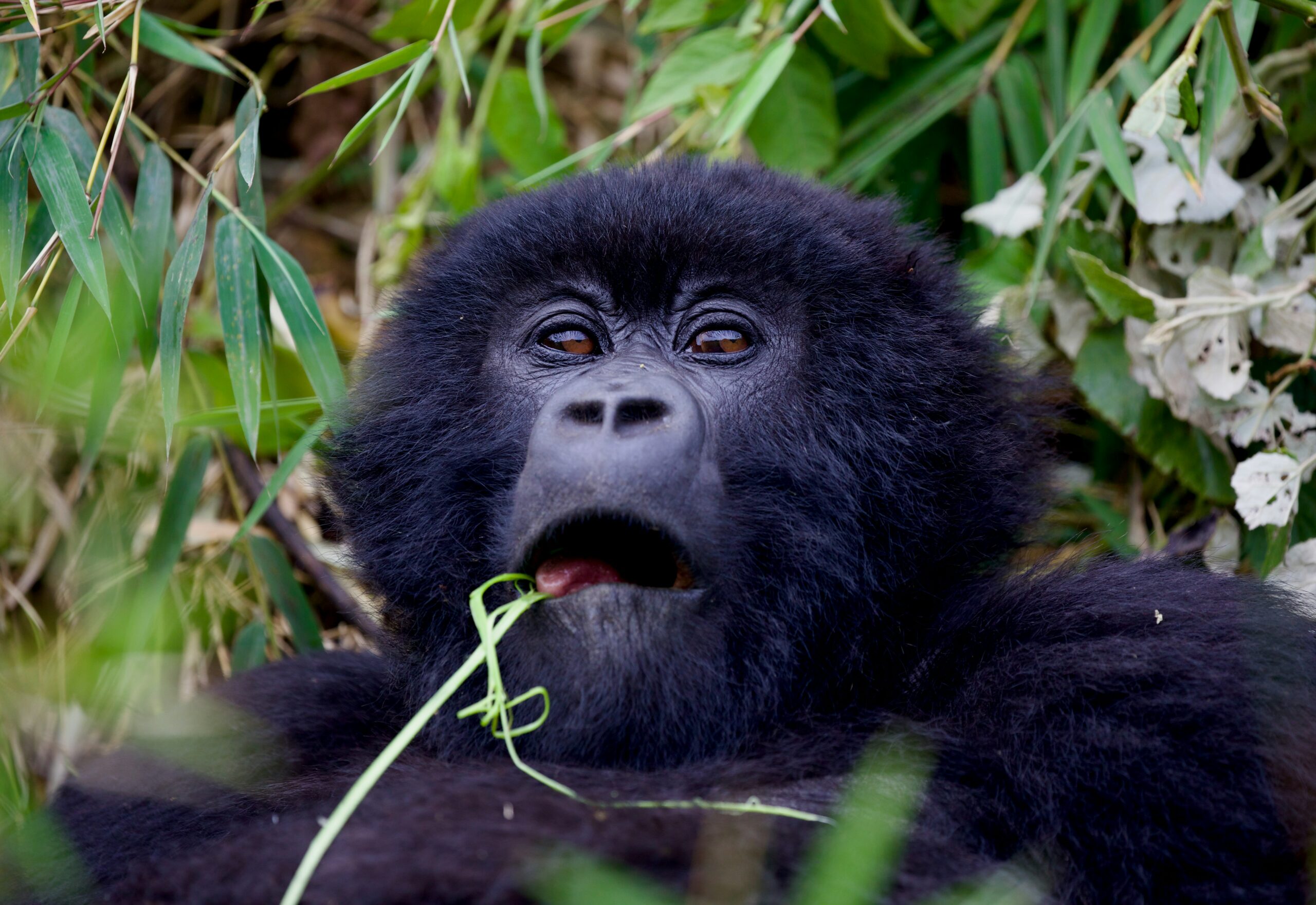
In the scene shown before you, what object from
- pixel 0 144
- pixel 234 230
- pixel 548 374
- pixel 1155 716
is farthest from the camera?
pixel 234 230

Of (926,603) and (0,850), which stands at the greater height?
(926,603)

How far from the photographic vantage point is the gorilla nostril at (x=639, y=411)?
2.09 meters

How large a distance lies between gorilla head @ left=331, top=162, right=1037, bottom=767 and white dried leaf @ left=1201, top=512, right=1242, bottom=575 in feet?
2.58

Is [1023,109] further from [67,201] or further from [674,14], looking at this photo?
[67,201]

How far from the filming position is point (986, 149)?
12.0 feet

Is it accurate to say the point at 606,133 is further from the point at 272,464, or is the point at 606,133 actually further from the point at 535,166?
the point at 272,464

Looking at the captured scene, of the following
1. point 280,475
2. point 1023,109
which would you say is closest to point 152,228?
point 280,475

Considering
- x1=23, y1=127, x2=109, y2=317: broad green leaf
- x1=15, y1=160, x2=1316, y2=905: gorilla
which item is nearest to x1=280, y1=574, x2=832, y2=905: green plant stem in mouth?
x1=15, y1=160, x2=1316, y2=905: gorilla

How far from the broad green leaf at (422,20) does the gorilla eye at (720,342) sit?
1450 millimetres

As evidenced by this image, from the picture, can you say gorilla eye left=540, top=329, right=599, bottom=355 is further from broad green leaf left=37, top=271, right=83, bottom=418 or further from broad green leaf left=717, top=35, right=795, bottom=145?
broad green leaf left=37, top=271, right=83, bottom=418

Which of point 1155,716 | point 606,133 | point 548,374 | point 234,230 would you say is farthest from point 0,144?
point 606,133

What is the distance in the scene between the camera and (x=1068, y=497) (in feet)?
10.8

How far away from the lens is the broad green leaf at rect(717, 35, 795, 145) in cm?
302

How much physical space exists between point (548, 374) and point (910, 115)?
1.85m
